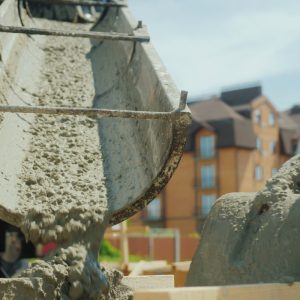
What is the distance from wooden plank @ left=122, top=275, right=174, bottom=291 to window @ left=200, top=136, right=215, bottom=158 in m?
37.9

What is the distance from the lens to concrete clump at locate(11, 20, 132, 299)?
4.01 m

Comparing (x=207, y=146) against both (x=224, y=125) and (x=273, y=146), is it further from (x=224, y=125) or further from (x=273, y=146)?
(x=273, y=146)

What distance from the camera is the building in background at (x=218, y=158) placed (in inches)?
1652

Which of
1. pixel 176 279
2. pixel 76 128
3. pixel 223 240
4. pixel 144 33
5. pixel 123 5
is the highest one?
pixel 123 5

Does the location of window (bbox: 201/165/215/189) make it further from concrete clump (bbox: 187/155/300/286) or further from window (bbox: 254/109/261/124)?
concrete clump (bbox: 187/155/300/286)

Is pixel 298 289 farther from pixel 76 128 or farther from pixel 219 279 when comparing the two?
pixel 76 128

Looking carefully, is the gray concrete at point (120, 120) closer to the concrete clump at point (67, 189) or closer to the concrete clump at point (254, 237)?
the concrete clump at point (67, 189)

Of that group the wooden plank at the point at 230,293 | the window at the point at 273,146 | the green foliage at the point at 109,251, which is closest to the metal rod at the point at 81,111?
the wooden plank at the point at 230,293

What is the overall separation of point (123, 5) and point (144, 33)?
199cm

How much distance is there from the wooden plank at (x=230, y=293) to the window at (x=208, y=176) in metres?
39.0

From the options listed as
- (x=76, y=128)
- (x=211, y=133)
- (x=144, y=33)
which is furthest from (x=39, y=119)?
(x=211, y=133)

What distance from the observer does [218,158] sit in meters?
→ 42.4

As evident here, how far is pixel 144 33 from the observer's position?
7.38 metres

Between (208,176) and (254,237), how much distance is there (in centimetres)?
3855
